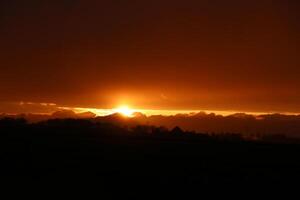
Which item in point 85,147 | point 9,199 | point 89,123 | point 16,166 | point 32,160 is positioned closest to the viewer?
point 9,199

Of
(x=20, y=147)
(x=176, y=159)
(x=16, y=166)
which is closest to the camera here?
(x=16, y=166)

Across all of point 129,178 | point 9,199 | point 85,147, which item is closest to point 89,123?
point 85,147

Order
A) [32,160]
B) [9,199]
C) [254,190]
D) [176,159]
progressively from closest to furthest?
→ 1. [9,199]
2. [254,190]
3. [32,160]
4. [176,159]

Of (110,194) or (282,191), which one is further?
(282,191)

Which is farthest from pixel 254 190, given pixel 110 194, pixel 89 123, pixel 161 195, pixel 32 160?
pixel 89 123

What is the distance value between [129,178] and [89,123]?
86.8 metres

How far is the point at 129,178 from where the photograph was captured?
40.4 meters

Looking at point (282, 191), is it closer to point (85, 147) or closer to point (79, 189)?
point (79, 189)

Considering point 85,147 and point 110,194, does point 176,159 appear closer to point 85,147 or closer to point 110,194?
point 85,147

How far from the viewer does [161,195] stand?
35.2 meters

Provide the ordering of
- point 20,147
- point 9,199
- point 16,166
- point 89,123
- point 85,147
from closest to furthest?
point 9,199 → point 16,166 → point 20,147 → point 85,147 → point 89,123

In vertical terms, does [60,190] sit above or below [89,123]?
below

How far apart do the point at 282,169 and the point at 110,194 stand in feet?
68.3

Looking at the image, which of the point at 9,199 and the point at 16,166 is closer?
the point at 9,199
